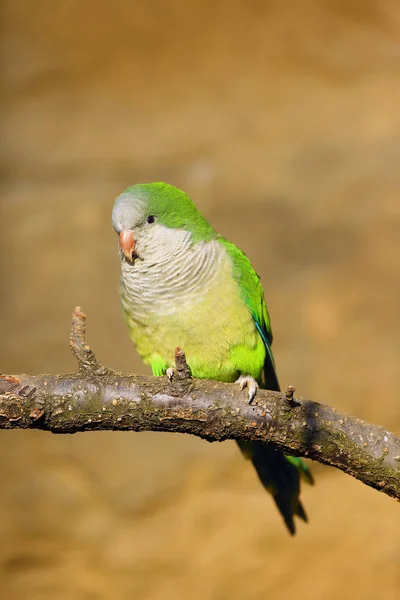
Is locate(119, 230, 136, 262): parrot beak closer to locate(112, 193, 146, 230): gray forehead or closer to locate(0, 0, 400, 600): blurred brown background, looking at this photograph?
locate(112, 193, 146, 230): gray forehead

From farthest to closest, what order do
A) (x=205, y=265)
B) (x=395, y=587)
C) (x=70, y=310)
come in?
(x=70, y=310) < (x=395, y=587) < (x=205, y=265)

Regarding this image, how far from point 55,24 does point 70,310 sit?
8.58 feet

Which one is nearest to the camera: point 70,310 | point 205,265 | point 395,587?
point 205,265

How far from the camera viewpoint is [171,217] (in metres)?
3.68

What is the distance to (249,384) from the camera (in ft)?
11.1

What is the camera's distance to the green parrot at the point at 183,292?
3.56 m

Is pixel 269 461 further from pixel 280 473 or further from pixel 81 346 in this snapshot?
pixel 81 346

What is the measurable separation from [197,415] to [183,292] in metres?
0.90

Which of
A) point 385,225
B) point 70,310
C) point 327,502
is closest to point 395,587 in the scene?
point 327,502

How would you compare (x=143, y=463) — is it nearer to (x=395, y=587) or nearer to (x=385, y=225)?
(x=395, y=587)

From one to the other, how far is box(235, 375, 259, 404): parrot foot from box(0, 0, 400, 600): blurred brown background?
2.80 meters

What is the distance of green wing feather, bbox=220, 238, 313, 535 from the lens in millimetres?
3795

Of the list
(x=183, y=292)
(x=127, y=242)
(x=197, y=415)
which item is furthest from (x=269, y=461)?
(x=127, y=242)

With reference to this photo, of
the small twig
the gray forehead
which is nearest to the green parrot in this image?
the gray forehead
